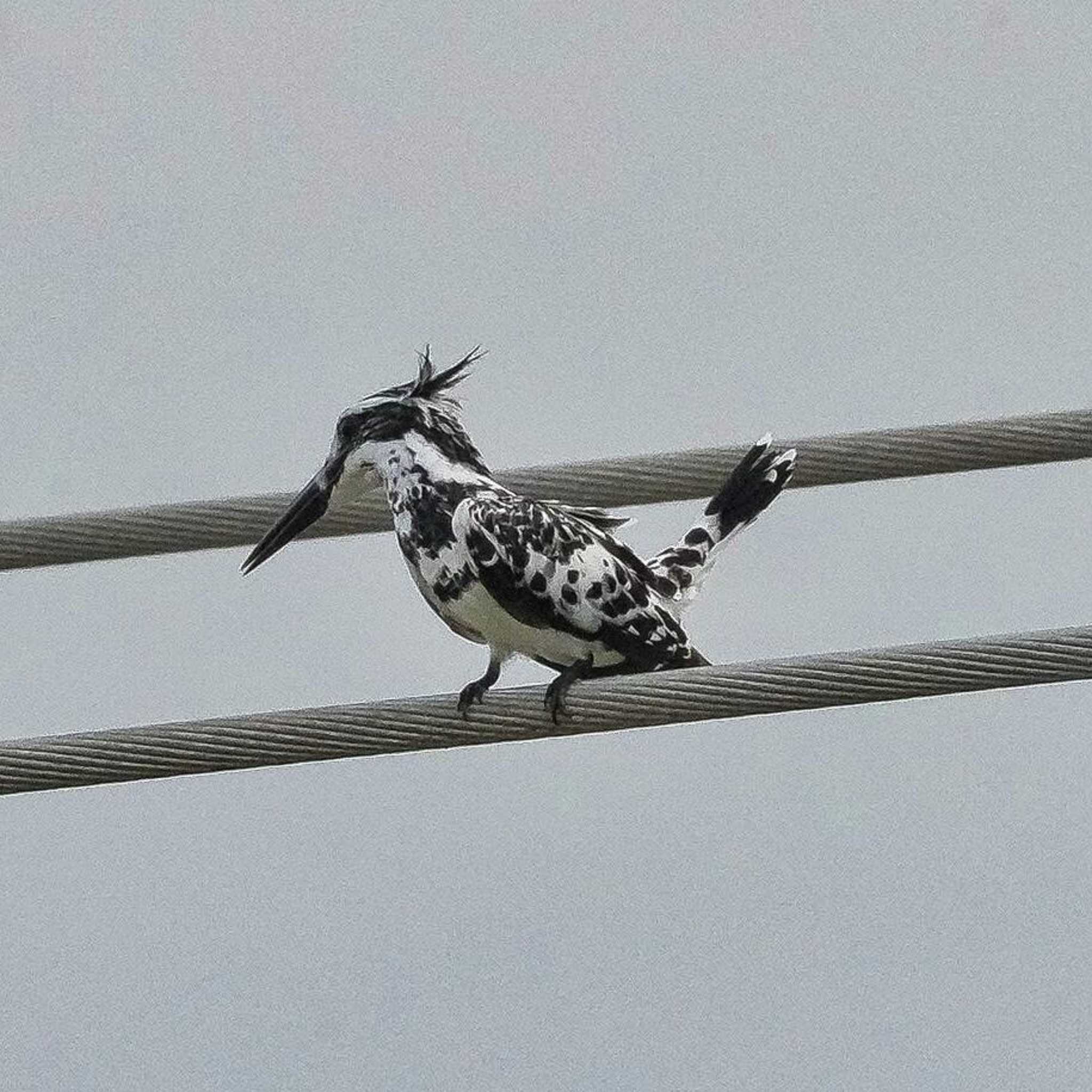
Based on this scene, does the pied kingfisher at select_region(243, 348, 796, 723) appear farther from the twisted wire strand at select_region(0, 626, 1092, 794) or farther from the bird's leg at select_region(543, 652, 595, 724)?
the twisted wire strand at select_region(0, 626, 1092, 794)

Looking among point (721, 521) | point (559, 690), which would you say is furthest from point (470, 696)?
point (721, 521)

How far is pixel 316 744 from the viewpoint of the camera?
5613 millimetres

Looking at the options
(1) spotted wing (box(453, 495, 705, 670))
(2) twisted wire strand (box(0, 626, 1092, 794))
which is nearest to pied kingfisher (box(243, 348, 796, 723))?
(1) spotted wing (box(453, 495, 705, 670))

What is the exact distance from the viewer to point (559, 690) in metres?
6.08

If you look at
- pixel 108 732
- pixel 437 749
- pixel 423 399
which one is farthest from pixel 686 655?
pixel 108 732

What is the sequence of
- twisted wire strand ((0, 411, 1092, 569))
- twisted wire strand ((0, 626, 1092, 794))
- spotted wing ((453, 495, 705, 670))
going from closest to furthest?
twisted wire strand ((0, 626, 1092, 794)) < twisted wire strand ((0, 411, 1092, 569)) < spotted wing ((453, 495, 705, 670))

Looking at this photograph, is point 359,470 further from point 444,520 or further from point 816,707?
point 816,707

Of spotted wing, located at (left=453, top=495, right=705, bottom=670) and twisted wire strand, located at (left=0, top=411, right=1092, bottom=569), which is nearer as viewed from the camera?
twisted wire strand, located at (left=0, top=411, right=1092, bottom=569)

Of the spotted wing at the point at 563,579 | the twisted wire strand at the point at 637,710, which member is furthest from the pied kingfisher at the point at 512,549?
the twisted wire strand at the point at 637,710

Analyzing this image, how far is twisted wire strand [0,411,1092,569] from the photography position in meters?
6.45

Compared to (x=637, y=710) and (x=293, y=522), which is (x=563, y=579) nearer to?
(x=293, y=522)

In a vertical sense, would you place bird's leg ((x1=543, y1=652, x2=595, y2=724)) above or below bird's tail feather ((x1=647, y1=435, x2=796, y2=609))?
below

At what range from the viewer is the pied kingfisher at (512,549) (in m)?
6.87

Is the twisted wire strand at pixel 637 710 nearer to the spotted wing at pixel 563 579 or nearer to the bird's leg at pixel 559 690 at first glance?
the bird's leg at pixel 559 690
